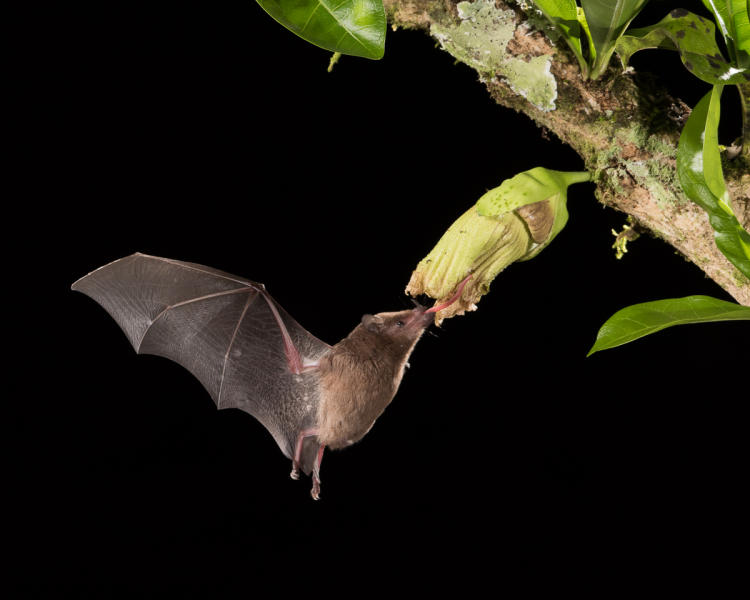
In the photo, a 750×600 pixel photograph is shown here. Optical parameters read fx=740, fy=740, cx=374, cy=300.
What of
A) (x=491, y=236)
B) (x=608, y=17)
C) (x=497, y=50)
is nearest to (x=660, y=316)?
(x=491, y=236)

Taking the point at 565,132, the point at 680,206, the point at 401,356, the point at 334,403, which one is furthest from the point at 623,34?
the point at 334,403

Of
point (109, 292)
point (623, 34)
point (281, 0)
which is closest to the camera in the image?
point (281, 0)

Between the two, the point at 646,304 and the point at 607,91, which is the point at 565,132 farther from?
the point at 646,304

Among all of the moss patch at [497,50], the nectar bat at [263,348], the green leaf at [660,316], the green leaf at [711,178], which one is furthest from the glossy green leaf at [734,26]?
the nectar bat at [263,348]

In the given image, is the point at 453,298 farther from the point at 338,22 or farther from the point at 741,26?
the point at 741,26

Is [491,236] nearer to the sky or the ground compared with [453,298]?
nearer to the sky
